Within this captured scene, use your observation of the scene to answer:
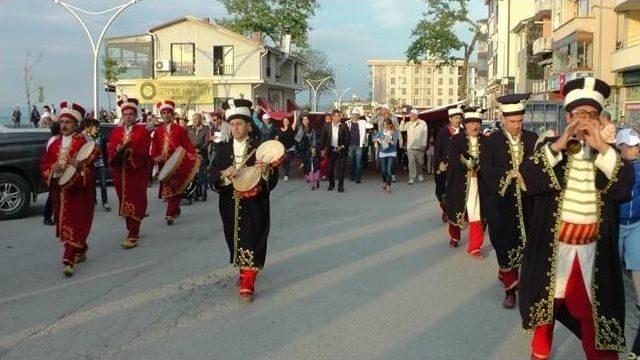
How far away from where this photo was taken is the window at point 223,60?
5122 cm

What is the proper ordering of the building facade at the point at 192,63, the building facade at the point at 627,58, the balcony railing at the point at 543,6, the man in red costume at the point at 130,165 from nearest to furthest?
the man in red costume at the point at 130,165 < the building facade at the point at 627,58 < the building facade at the point at 192,63 < the balcony railing at the point at 543,6

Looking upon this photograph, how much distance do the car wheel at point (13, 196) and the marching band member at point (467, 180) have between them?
24.6 ft

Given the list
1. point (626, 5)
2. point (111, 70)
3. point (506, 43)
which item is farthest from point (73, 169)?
point (506, 43)

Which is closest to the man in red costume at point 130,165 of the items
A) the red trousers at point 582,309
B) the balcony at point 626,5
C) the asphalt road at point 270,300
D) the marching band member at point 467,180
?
the asphalt road at point 270,300

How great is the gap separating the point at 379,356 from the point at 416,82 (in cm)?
15266

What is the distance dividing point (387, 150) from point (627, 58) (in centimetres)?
1956

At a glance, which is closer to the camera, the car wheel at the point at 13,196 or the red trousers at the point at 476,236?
the red trousers at the point at 476,236

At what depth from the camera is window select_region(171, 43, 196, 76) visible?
5141 cm

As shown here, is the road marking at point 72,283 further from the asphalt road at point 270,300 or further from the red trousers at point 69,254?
the red trousers at point 69,254

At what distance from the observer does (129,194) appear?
966 centimetres

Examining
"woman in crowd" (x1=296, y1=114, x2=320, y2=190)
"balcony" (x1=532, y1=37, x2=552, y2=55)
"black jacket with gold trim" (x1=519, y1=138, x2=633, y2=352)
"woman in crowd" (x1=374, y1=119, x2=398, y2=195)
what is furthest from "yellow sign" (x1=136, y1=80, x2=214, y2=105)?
"black jacket with gold trim" (x1=519, y1=138, x2=633, y2=352)

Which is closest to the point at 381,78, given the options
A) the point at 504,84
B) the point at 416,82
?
the point at 416,82

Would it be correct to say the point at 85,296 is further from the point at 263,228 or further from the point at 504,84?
the point at 504,84

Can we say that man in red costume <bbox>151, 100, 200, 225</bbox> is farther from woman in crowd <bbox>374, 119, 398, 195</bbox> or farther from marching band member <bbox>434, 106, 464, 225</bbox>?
woman in crowd <bbox>374, 119, 398, 195</bbox>
